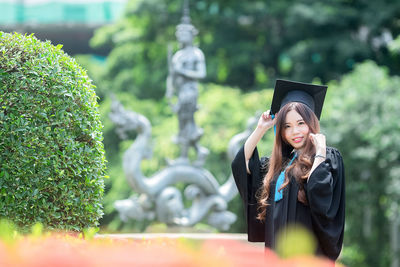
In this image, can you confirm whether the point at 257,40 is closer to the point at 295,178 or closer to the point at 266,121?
the point at 266,121

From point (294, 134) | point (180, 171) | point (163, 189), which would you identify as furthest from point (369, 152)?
point (294, 134)

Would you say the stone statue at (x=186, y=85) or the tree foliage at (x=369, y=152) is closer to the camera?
the stone statue at (x=186, y=85)

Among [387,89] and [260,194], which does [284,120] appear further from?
[387,89]

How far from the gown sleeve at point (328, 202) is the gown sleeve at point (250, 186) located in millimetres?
427

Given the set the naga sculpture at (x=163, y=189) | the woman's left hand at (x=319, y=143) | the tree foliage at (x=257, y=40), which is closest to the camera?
the woman's left hand at (x=319, y=143)

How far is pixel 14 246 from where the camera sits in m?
1.48

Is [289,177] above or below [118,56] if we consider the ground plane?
below

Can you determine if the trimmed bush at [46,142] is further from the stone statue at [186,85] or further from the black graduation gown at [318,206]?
the stone statue at [186,85]

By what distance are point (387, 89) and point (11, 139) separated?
35.5ft

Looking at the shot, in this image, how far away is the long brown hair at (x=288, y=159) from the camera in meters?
3.50

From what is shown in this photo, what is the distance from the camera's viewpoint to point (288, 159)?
12.3ft

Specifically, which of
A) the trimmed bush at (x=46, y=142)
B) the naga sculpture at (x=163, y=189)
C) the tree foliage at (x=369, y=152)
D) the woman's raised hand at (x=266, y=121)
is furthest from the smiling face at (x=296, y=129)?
the tree foliage at (x=369, y=152)

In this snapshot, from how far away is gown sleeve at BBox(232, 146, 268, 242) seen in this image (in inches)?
146

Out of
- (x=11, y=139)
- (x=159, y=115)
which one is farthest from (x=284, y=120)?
(x=159, y=115)
